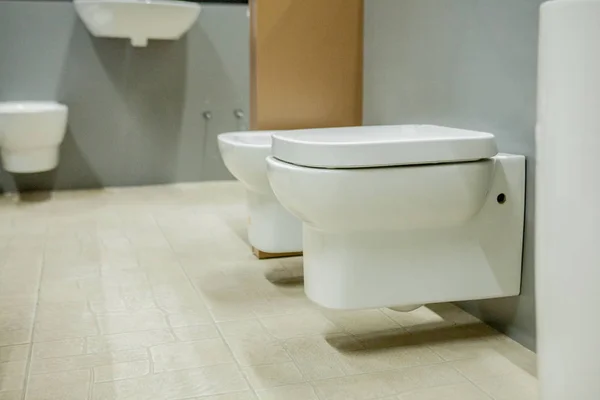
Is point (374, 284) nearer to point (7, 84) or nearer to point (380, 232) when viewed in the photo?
point (380, 232)

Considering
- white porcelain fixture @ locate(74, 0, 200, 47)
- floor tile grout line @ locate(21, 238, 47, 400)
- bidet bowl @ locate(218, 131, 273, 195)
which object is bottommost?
floor tile grout line @ locate(21, 238, 47, 400)

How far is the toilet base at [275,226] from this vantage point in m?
1.98

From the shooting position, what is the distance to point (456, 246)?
1.51 metres

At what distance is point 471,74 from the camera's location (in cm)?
168

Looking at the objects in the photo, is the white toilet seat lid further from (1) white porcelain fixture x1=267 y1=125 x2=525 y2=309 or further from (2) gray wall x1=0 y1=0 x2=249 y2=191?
(2) gray wall x1=0 y1=0 x2=249 y2=191

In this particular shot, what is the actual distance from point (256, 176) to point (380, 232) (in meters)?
0.57

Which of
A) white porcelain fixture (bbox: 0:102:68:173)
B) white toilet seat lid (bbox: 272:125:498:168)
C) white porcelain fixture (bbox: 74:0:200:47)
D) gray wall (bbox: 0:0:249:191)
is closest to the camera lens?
white toilet seat lid (bbox: 272:125:498:168)

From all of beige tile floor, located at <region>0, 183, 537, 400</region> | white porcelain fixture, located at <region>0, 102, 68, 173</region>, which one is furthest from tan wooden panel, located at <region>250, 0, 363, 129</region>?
white porcelain fixture, located at <region>0, 102, 68, 173</region>

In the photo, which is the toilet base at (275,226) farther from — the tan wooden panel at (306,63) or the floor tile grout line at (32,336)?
the floor tile grout line at (32,336)

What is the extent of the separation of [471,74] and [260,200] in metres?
0.70

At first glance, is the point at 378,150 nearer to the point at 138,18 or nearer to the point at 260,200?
the point at 260,200

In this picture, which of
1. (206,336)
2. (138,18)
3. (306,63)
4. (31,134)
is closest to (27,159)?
(31,134)

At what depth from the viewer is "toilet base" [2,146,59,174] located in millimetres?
3066

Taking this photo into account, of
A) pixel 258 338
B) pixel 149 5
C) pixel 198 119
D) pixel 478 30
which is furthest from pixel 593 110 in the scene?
pixel 198 119
